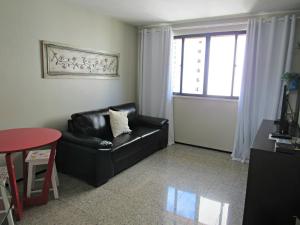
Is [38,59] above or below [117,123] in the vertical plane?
above

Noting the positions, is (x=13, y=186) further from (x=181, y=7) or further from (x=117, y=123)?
(x=181, y=7)

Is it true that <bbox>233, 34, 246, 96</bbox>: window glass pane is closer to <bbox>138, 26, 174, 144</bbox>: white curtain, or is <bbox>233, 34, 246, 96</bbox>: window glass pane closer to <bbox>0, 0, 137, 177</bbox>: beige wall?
<bbox>138, 26, 174, 144</bbox>: white curtain

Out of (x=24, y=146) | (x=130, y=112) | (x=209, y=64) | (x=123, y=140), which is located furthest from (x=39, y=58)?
(x=209, y=64)

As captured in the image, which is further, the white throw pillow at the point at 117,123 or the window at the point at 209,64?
the window at the point at 209,64

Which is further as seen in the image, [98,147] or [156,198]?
[98,147]

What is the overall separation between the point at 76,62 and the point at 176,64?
78.4 inches

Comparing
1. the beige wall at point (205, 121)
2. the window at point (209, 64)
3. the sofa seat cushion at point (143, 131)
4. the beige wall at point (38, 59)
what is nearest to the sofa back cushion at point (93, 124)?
the beige wall at point (38, 59)

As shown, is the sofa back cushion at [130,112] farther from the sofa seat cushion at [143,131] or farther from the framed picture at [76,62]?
the framed picture at [76,62]

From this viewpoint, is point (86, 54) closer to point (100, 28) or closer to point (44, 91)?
point (100, 28)

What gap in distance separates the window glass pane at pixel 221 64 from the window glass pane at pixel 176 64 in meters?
0.63

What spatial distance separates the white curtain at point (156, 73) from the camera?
4.20 meters

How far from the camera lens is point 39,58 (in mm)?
2838

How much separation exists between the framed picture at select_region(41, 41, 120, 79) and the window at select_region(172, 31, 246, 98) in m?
1.28

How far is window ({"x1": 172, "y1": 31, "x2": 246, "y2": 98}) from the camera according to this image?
149 inches
